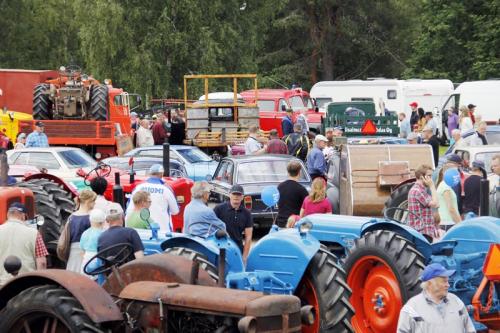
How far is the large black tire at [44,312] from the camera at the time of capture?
8586mm

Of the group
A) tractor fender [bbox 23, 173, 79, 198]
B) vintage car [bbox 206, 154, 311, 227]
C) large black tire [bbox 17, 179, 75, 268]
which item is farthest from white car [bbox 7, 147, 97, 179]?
large black tire [bbox 17, 179, 75, 268]

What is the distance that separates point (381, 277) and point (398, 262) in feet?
1.31

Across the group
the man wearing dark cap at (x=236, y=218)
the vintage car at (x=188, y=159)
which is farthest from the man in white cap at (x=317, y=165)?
the man wearing dark cap at (x=236, y=218)

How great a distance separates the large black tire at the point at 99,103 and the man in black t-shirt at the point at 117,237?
2276 cm

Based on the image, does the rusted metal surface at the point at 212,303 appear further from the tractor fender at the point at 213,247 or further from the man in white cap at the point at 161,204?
the man in white cap at the point at 161,204

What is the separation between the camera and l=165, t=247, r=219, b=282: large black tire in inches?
390

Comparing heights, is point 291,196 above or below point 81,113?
below

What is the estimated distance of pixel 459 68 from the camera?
5725 centimetres

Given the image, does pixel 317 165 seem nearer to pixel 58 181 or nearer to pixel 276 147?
pixel 276 147

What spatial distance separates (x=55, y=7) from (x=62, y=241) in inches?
1963

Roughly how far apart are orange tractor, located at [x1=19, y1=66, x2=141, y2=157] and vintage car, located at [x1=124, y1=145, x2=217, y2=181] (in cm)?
482

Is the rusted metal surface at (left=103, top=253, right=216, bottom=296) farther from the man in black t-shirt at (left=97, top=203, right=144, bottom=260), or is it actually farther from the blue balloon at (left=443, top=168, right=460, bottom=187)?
the blue balloon at (left=443, top=168, right=460, bottom=187)

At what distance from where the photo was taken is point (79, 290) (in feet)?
28.6

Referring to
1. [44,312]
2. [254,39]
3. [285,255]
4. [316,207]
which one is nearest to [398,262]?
[285,255]
